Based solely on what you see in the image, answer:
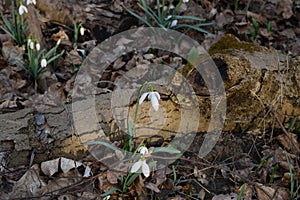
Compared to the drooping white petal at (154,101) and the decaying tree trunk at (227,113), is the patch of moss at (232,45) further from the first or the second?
the drooping white petal at (154,101)

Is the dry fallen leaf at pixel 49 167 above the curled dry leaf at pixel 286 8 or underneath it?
underneath

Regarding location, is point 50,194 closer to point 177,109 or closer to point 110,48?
point 177,109

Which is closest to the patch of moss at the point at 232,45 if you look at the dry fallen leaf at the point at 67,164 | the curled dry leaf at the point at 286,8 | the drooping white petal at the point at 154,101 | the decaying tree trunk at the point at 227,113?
the decaying tree trunk at the point at 227,113

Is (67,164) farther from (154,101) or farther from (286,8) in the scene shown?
(286,8)

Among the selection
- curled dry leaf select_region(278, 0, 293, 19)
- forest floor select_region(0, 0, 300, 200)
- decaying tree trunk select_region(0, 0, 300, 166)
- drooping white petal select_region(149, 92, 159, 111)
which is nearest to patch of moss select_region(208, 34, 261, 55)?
decaying tree trunk select_region(0, 0, 300, 166)

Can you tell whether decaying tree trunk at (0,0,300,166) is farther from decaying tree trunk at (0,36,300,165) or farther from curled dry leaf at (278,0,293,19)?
curled dry leaf at (278,0,293,19)

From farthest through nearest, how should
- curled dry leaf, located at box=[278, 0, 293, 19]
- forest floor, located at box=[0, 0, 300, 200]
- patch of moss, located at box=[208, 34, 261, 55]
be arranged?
curled dry leaf, located at box=[278, 0, 293, 19]
patch of moss, located at box=[208, 34, 261, 55]
forest floor, located at box=[0, 0, 300, 200]

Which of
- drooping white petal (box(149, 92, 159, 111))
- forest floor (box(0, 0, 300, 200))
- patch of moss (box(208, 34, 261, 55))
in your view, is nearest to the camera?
drooping white petal (box(149, 92, 159, 111))

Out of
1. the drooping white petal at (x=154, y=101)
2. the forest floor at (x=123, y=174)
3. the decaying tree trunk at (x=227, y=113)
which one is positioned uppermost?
the drooping white petal at (x=154, y=101)
